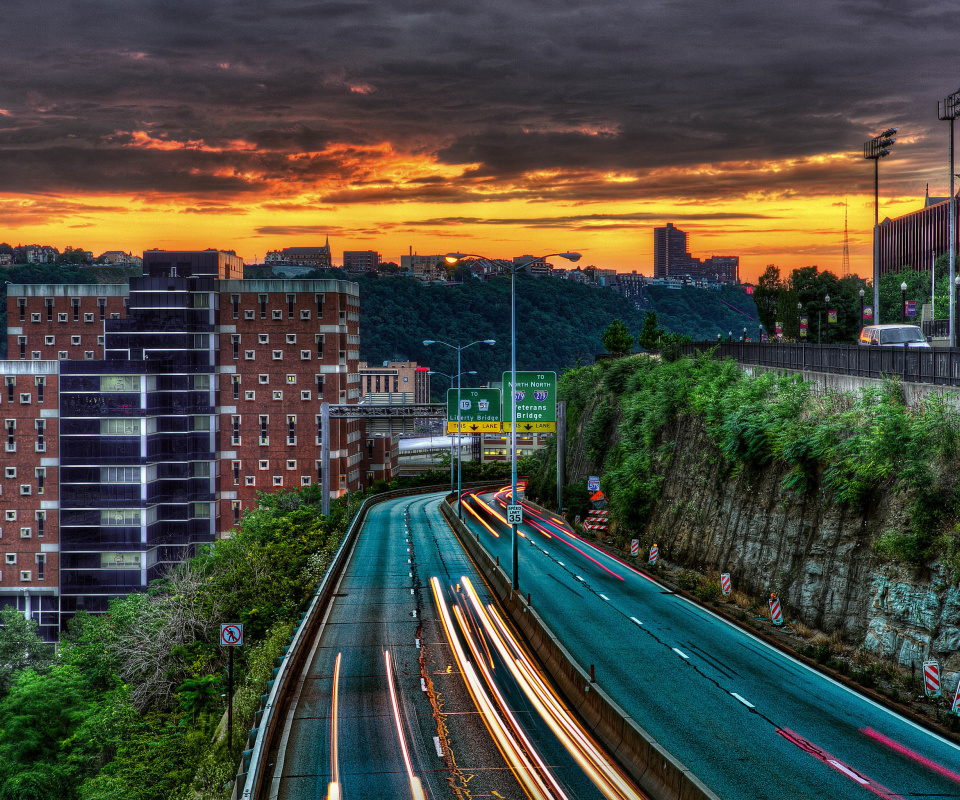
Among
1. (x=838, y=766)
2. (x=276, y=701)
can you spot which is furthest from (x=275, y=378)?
(x=838, y=766)

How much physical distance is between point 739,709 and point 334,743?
31.5 feet

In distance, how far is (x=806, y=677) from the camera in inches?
904

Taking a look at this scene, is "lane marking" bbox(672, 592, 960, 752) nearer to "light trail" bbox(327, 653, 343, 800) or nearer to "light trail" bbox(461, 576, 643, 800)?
"light trail" bbox(461, 576, 643, 800)

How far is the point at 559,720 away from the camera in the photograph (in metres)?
20.2

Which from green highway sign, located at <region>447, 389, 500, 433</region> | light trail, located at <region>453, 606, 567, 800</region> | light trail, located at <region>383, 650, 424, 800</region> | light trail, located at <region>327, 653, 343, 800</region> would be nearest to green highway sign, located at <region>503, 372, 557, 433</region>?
green highway sign, located at <region>447, 389, 500, 433</region>

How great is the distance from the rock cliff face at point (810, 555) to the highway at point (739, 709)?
6.56 ft

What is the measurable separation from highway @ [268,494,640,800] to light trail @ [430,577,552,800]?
4 cm

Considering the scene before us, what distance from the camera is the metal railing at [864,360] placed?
25.4 m

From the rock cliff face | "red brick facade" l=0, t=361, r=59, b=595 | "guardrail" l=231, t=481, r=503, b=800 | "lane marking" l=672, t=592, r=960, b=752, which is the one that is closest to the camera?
"guardrail" l=231, t=481, r=503, b=800

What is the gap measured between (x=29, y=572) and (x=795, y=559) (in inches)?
3512

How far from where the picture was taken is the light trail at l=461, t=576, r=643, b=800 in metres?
16.6

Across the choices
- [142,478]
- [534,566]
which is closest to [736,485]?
[534,566]

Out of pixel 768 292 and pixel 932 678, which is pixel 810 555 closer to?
pixel 932 678

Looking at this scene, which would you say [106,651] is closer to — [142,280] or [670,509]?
[670,509]
